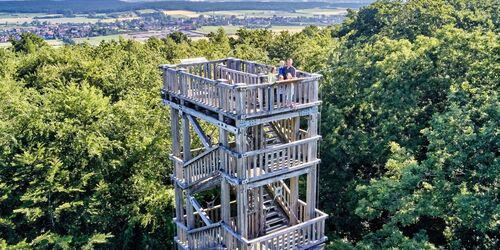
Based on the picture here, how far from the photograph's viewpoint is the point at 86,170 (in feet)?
64.0

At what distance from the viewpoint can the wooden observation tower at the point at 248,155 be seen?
497 inches

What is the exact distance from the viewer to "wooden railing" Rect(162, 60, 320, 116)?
12.2 m

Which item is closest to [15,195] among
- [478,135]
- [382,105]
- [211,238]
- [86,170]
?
[86,170]

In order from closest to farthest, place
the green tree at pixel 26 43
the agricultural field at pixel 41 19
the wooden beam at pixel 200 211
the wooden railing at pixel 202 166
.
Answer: the wooden railing at pixel 202 166 → the wooden beam at pixel 200 211 → the green tree at pixel 26 43 → the agricultural field at pixel 41 19

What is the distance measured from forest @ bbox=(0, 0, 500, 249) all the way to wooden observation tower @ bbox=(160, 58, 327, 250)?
3.01 m

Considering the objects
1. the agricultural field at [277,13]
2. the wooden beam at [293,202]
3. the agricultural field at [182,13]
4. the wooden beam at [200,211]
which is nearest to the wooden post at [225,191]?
the wooden beam at [200,211]

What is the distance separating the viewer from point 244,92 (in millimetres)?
12062

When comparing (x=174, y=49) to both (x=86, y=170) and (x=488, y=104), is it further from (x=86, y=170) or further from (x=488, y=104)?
(x=488, y=104)

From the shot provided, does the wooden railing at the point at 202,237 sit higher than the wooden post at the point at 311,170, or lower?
lower

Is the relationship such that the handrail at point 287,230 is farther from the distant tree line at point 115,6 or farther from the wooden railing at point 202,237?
the distant tree line at point 115,6

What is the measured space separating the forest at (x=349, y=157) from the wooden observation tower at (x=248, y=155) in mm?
3006

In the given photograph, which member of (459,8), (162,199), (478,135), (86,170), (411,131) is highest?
(459,8)

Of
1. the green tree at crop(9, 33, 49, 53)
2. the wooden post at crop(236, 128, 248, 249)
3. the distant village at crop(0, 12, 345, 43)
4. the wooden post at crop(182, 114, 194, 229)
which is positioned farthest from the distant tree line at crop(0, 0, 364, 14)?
the wooden post at crop(236, 128, 248, 249)

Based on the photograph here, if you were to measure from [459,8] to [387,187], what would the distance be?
22.2m
